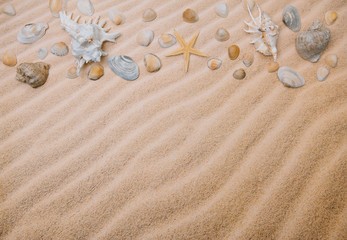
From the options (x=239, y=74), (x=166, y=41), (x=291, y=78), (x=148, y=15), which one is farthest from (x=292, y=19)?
(x=148, y=15)

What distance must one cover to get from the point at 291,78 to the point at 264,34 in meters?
0.40

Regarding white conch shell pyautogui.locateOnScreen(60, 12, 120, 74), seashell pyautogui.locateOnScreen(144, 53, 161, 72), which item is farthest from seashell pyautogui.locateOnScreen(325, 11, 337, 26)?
white conch shell pyautogui.locateOnScreen(60, 12, 120, 74)

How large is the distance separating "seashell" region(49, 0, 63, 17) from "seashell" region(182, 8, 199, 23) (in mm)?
1038

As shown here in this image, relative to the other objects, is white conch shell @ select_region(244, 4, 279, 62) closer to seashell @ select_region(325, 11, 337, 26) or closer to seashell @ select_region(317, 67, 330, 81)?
seashell @ select_region(317, 67, 330, 81)

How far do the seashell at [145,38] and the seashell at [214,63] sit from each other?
49 centimetres

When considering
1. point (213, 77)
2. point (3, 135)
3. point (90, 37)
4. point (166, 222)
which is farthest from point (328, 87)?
point (3, 135)

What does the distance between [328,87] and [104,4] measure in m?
1.85

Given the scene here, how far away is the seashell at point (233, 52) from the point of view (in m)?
1.88

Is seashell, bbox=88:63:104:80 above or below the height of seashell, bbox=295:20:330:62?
above

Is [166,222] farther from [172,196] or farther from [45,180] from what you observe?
[45,180]

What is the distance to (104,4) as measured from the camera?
84.8 inches

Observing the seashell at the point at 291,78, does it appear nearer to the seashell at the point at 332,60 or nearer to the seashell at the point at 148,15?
the seashell at the point at 332,60

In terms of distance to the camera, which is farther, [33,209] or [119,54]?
[119,54]

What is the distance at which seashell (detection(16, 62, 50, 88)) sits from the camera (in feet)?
5.89
